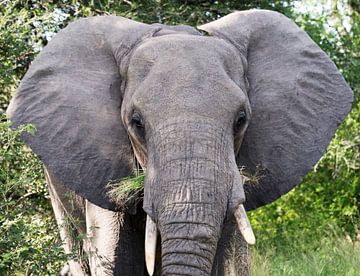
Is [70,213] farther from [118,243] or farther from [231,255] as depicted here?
[231,255]

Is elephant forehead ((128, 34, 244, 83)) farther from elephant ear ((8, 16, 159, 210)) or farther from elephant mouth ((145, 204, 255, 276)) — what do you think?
elephant mouth ((145, 204, 255, 276))

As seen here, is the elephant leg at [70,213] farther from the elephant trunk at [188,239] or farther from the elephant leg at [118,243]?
the elephant trunk at [188,239]

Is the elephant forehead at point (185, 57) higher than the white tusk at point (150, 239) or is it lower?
higher

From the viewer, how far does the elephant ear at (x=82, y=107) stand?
4.13 m

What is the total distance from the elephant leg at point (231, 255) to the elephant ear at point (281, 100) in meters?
0.15

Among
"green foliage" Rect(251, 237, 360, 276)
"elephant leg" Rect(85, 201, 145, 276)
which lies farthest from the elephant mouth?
"green foliage" Rect(251, 237, 360, 276)

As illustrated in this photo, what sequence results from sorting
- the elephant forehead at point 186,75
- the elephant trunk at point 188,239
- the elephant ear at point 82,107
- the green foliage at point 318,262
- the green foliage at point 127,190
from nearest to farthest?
the elephant trunk at point 188,239 < the elephant forehead at point 186,75 < the green foliage at point 127,190 < the elephant ear at point 82,107 < the green foliage at point 318,262

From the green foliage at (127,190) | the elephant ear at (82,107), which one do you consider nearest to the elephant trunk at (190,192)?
the green foliage at (127,190)

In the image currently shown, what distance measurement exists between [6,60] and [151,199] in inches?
123

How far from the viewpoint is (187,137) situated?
3.59 metres

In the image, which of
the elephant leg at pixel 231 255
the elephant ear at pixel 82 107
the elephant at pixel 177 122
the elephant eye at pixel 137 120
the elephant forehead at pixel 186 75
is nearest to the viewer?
the elephant at pixel 177 122

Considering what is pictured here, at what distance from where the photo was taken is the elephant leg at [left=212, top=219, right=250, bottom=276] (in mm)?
4258

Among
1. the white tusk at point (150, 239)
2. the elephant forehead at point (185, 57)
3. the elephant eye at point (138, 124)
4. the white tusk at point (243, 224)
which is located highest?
the elephant forehead at point (185, 57)

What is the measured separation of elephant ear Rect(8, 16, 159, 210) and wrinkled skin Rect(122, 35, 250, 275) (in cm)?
17
